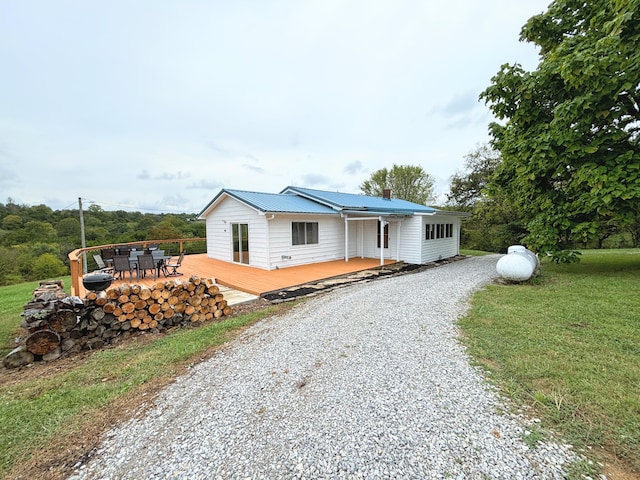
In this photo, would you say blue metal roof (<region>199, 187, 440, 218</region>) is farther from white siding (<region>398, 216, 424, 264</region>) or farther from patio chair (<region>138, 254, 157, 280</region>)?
patio chair (<region>138, 254, 157, 280</region>)

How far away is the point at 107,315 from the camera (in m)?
4.68

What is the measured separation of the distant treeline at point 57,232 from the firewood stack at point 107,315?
52.2ft

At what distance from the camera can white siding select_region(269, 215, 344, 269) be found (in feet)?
33.2

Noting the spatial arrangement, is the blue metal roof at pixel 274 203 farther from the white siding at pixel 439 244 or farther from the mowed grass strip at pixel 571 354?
the mowed grass strip at pixel 571 354

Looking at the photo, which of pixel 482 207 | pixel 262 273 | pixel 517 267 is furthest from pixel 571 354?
pixel 482 207

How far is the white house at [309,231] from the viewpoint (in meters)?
10.2

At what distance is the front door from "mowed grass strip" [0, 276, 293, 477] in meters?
6.23

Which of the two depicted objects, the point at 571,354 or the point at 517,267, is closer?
the point at 571,354

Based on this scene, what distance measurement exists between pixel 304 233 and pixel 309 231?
0.29 meters

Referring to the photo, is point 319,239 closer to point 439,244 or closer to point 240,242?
point 240,242

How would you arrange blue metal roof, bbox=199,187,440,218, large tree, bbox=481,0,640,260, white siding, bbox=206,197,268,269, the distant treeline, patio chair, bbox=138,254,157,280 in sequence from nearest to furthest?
large tree, bbox=481,0,640,260 < patio chair, bbox=138,254,157,280 < blue metal roof, bbox=199,187,440,218 < white siding, bbox=206,197,268,269 < the distant treeline

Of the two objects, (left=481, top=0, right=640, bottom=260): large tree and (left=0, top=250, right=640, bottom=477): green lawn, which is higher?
(left=481, top=0, right=640, bottom=260): large tree

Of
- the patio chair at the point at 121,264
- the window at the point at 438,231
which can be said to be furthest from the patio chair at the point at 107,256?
the window at the point at 438,231

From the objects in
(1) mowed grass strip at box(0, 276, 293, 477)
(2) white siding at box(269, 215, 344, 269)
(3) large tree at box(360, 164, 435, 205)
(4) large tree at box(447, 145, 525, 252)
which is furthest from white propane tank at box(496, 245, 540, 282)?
(3) large tree at box(360, 164, 435, 205)
